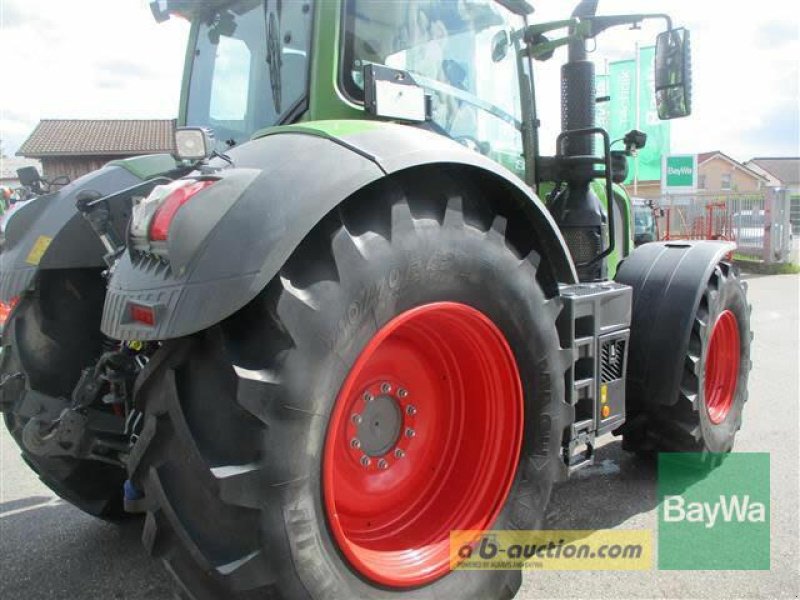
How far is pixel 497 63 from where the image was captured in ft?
10.6

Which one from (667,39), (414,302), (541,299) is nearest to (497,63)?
(667,39)

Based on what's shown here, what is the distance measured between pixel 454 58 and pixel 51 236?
1.87 m

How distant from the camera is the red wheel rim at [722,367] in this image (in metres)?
3.85

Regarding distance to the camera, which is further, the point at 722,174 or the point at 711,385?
the point at 722,174

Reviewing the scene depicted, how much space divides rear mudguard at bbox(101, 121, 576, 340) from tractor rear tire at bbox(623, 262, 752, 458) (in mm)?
2131

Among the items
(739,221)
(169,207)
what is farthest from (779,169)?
(169,207)

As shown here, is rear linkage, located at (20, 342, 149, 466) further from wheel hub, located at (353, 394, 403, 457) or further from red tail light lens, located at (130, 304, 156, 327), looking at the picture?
wheel hub, located at (353, 394, 403, 457)

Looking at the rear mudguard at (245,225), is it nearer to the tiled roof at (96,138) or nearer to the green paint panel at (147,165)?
the green paint panel at (147,165)

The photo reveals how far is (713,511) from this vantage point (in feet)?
10.5

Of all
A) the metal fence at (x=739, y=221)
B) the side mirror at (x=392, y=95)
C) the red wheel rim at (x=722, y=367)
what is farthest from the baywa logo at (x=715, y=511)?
the metal fence at (x=739, y=221)

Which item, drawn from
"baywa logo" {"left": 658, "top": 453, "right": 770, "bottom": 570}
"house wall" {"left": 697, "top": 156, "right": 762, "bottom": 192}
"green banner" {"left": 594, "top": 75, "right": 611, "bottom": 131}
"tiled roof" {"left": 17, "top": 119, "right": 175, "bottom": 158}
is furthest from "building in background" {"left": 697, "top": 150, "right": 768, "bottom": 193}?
"baywa logo" {"left": 658, "top": 453, "right": 770, "bottom": 570}

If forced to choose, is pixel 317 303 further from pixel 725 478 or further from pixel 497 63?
pixel 725 478

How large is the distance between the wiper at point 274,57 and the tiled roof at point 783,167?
73511 millimetres

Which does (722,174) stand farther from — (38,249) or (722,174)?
(38,249)
